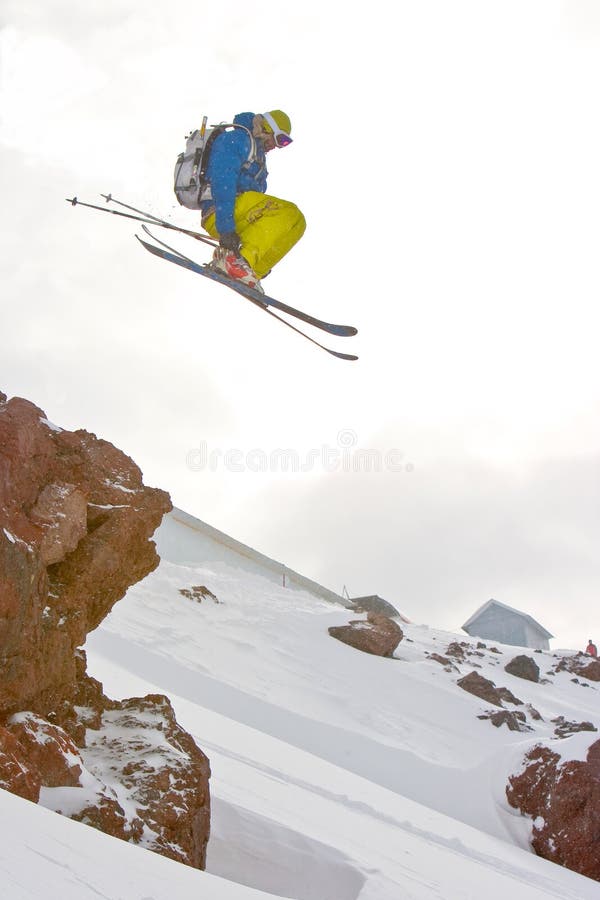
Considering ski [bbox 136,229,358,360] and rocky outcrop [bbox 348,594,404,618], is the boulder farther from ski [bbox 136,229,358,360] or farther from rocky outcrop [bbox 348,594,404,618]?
rocky outcrop [bbox 348,594,404,618]

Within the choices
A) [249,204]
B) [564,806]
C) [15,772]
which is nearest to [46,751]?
[15,772]

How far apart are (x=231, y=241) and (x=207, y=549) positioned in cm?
1654

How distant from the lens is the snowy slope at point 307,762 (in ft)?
7.67

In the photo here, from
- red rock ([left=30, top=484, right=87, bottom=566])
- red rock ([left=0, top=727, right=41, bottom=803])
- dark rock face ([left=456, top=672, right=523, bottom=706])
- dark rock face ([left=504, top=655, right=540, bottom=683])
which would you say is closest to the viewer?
red rock ([left=0, top=727, right=41, bottom=803])

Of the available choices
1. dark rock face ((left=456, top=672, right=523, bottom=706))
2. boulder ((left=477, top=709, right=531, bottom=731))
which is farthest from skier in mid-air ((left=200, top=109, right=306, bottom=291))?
dark rock face ((left=456, top=672, right=523, bottom=706))

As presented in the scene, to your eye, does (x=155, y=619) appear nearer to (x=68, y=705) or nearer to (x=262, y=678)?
(x=262, y=678)

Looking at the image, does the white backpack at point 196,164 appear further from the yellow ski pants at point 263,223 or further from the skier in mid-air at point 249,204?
the yellow ski pants at point 263,223

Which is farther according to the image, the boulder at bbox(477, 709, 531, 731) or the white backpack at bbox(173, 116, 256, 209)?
the boulder at bbox(477, 709, 531, 731)

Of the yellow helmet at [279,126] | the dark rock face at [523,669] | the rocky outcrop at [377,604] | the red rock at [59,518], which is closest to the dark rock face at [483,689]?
the dark rock face at [523,669]

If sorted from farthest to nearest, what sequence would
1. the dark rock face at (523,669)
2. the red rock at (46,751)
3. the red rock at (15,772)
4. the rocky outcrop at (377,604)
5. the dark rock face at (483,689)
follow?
the rocky outcrop at (377,604), the dark rock face at (523,669), the dark rock face at (483,689), the red rock at (46,751), the red rock at (15,772)

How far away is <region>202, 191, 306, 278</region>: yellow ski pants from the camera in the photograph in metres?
6.28

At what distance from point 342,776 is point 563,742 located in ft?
8.14

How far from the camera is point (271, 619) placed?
1388cm

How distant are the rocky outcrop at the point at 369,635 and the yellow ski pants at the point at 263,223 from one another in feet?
28.4
